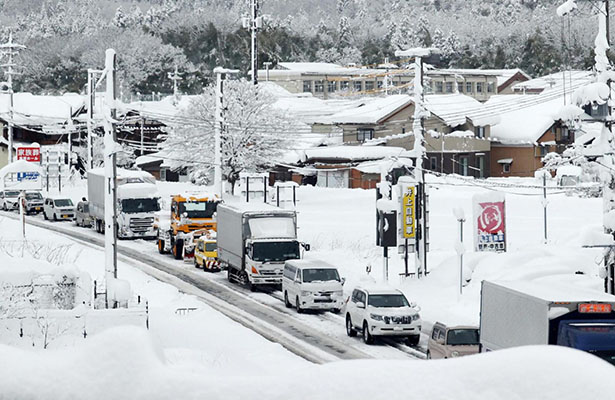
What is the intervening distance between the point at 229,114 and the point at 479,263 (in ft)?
139

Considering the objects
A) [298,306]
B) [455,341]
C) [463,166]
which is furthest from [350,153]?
[455,341]

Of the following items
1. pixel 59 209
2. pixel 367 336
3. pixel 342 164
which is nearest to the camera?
pixel 367 336

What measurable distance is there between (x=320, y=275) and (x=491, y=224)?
678 cm

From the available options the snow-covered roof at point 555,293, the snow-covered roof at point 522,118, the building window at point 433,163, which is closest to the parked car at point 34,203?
the building window at point 433,163

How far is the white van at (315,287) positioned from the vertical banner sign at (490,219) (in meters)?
5.53

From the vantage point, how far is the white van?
33.2 metres

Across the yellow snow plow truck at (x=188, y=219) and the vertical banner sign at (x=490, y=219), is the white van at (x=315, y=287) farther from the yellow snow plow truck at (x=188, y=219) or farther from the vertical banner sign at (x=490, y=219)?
the yellow snow plow truck at (x=188, y=219)

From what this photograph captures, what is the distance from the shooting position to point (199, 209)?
48.7 metres

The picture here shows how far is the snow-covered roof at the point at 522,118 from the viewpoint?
87562 mm

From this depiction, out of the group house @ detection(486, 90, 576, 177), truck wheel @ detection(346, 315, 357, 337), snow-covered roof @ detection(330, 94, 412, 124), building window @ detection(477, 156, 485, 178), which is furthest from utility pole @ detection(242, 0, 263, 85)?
truck wheel @ detection(346, 315, 357, 337)

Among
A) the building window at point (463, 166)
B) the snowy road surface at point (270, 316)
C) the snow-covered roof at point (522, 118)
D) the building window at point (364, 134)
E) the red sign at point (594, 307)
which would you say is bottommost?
the snowy road surface at point (270, 316)

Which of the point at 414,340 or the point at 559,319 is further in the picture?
the point at 414,340

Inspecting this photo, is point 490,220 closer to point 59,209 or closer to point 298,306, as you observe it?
point 298,306

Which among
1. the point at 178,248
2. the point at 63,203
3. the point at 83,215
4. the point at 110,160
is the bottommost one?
the point at 178,248
